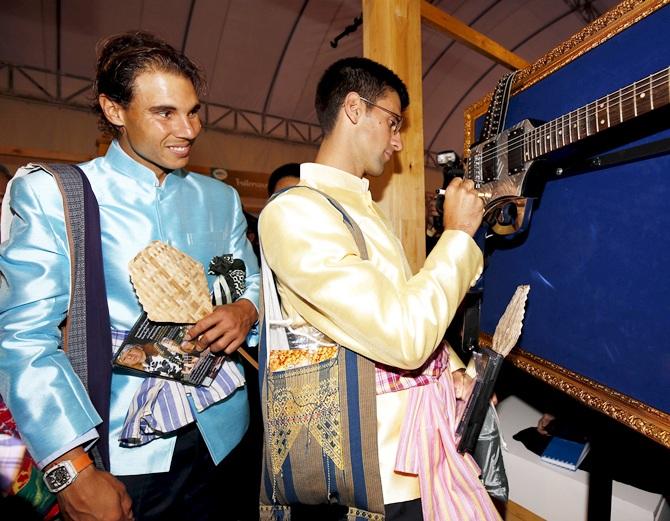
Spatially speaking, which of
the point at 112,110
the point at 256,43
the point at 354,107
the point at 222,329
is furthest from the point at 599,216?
the point at 256,43

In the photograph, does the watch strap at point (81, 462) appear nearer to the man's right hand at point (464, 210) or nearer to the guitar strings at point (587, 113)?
the man's right hand at point (464, 210)

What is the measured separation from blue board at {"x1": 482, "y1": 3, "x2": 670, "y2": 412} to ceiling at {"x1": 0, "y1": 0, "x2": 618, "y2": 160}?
20.7 feet

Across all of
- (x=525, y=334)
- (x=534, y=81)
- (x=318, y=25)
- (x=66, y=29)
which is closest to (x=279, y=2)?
(x=318, y=25)

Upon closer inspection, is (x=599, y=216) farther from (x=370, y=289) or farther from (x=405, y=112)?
(x=405, y=112)

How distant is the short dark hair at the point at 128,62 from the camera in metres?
1.26

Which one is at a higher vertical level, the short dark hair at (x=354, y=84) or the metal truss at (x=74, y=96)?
the metal truss at (x=74, y=96)

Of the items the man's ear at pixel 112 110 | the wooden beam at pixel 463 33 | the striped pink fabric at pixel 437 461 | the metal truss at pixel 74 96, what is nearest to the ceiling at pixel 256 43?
the metal truss at pixel 74 96

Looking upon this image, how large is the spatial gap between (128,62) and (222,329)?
90cm

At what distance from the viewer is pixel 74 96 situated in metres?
8.02

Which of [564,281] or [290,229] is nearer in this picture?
[290,229]

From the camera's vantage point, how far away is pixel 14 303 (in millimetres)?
1024

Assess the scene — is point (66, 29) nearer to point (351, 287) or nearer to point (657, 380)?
point (351, 287)

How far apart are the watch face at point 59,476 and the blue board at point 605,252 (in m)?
1.46

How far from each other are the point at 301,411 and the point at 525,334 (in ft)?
3.10
